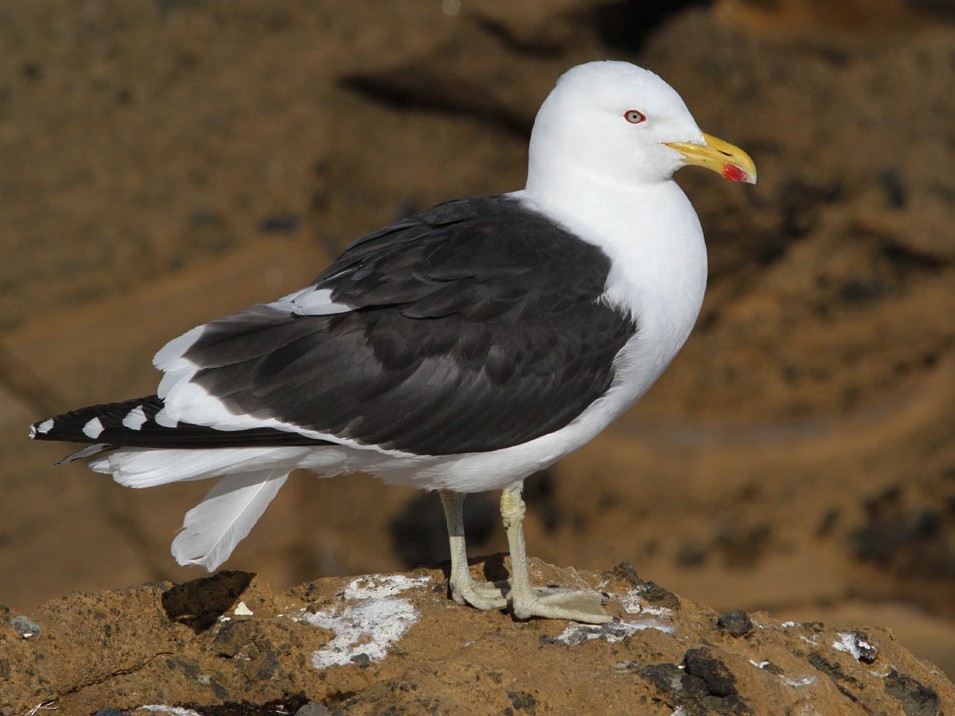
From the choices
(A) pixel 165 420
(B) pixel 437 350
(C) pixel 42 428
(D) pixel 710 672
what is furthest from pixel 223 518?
(D) pixel 710 672

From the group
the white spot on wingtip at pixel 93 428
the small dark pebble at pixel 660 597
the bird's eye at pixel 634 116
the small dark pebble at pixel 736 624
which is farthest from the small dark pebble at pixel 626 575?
the white spot on wingtip at pixel 93 428

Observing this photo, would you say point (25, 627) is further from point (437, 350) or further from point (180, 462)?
point (437, 350)

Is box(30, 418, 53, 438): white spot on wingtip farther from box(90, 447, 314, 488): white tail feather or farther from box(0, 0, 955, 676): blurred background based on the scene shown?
box(0, 0, 955, 676): blurred background

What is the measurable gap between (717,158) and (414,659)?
7.35ft

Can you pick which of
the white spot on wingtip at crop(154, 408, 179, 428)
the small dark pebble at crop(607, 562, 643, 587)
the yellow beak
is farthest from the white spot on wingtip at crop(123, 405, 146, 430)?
the yellow beak

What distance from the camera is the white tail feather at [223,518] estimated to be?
456 cm

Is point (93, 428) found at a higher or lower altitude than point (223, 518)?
higher

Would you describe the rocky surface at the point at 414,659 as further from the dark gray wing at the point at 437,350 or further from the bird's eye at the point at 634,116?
the bird's eye at the point at 634,116

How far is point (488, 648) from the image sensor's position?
448 cm

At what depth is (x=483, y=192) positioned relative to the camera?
10422mm

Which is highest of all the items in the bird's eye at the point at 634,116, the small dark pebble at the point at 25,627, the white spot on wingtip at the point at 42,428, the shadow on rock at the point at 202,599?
the bird's eye at the point at 634,116

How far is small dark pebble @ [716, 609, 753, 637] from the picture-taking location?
15.2 ft

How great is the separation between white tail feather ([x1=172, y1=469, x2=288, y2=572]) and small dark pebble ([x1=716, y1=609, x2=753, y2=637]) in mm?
1681

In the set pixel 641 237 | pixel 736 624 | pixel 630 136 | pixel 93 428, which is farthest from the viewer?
pixel 630 136
